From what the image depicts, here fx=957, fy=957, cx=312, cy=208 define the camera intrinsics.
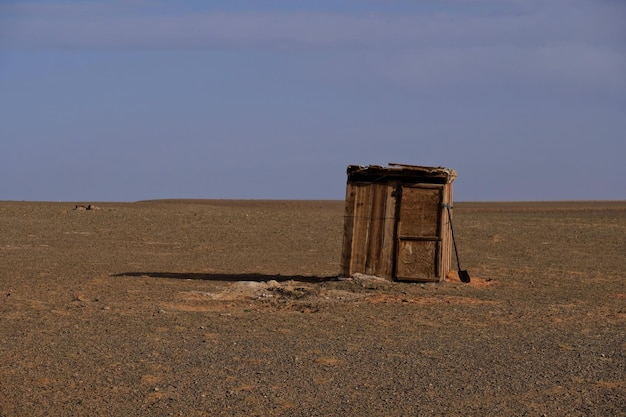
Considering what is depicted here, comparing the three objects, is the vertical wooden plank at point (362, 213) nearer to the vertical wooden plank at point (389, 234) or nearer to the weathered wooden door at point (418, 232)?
the vertical wooden plank at point (389, 234)

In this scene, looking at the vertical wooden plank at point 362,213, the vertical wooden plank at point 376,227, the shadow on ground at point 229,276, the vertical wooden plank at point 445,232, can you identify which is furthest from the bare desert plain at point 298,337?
the vertical wooden plank at point 362,213

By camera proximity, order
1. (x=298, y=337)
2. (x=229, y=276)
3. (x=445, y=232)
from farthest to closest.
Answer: (x=229, y=276), (x=445, y=232), (x=298, y=337)

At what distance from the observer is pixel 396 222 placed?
17406mm

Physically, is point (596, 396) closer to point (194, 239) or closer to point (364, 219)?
point (364, 219)

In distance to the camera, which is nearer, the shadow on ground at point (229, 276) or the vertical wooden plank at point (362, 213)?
the vertical wooden plank at point (362, 213)

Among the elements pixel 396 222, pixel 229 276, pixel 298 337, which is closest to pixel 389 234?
pixel 396 222

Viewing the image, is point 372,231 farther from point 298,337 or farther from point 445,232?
point 298,337

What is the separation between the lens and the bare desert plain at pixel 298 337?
363 inches

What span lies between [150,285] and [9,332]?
5.13 metres

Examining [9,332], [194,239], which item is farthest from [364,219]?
[194,239]

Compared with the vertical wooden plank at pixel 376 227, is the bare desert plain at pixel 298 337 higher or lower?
lower

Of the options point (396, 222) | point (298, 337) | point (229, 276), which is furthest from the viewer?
point (229, 276)

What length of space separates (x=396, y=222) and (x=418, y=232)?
1.44 feet

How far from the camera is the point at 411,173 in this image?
57.1 ft
